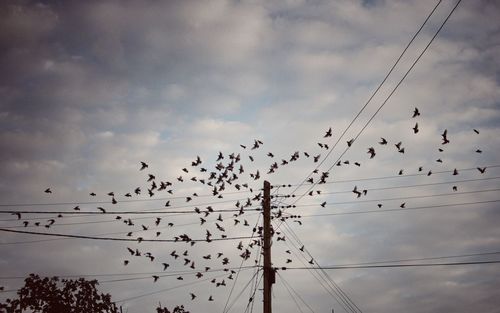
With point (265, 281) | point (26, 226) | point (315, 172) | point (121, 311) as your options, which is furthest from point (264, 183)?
point (121, 311)

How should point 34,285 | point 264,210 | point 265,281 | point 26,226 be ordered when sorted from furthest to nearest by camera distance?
1. point 34,285
2. point 264,210
3. point 265,281
4. point 26,226

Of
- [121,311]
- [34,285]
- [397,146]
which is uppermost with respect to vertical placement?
[397,146]

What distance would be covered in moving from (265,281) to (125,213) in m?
6.28

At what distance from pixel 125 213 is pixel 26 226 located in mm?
3456

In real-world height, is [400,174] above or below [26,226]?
above

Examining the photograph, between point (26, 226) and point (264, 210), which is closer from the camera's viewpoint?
point (26, 226)

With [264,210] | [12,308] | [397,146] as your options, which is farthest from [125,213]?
[12,308]

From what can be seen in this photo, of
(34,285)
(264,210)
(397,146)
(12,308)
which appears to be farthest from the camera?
(34,285)

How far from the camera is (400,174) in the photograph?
43.8 ft

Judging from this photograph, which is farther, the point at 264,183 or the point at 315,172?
the point at 264,183

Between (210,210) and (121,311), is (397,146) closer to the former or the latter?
(210,210)

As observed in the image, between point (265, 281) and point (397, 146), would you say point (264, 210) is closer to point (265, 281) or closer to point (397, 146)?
point (265, 281)

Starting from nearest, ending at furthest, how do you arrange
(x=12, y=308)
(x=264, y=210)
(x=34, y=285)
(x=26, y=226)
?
(x=26, y=226)
(x=264, y=210)
(x=12, y=308)
(x=34, y=285)

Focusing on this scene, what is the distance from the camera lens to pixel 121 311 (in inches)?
1095
